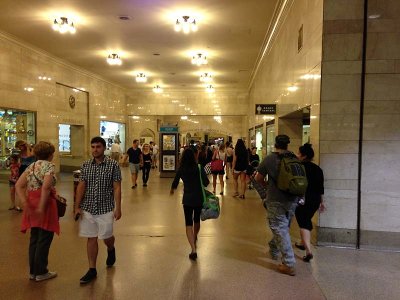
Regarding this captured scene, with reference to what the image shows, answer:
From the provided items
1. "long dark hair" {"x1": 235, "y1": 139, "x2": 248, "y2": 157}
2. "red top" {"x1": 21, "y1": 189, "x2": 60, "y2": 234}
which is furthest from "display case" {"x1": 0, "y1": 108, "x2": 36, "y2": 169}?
"red top" {"x1": 21, "y1": 189, "x2": 60, "y2": 234}

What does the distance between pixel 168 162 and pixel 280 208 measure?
10.2 metres

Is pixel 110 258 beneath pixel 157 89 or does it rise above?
beneath

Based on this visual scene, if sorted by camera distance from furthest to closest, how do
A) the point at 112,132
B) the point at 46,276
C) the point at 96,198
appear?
1. the point at 112,132
2. the point at 46,276
3. the point at 96,198

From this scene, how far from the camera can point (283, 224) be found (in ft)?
14.0

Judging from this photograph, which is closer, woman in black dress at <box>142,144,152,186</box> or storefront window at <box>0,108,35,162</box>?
woman in black dress at <box>142,144,152,186</box>

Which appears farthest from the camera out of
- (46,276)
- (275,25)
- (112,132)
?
(112,132)

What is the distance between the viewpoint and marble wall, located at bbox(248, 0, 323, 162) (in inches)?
217

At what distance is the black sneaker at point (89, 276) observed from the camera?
3.87 m

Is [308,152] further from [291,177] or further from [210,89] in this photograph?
[210,89]

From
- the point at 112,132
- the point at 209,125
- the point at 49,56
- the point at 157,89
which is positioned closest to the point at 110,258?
the point at 49,56

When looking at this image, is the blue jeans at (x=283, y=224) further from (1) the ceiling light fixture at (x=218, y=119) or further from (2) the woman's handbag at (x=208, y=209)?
(1) the ceiling light fixture at (x=218, y=119)

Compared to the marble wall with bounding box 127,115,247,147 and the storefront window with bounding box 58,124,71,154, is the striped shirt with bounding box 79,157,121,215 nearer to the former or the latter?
the storefront window with bounding box 58,124,71,154

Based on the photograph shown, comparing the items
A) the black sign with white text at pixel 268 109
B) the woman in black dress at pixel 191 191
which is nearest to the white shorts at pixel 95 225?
the woman in black dress at pixel 191 191

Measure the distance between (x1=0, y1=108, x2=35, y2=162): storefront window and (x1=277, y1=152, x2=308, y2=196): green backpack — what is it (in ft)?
34.9
